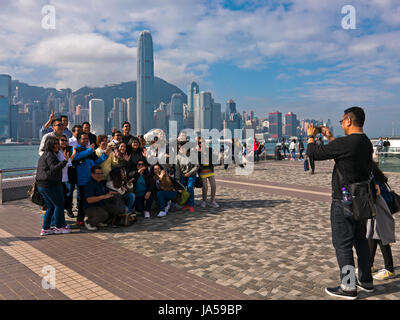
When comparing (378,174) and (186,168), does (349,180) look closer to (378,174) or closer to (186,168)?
(378,174)

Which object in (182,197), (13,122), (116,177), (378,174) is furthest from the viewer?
(13,122)

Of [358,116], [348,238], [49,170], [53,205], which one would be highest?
[358,116]

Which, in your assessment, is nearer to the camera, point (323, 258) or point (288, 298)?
point (288, 298)

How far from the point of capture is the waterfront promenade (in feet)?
11.6

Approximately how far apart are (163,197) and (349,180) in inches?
193

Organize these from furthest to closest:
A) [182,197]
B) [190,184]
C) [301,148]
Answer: [301,148] → [190,184] → [182,197]

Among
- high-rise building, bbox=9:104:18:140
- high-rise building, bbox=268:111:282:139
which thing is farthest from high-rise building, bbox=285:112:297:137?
high-rise building, bbox=9:104:18:140

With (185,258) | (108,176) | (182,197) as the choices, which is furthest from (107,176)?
(185,258)

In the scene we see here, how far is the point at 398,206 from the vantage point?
378 centimetres

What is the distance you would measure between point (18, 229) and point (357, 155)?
6137 mm

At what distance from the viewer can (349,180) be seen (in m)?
3.24
